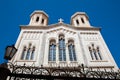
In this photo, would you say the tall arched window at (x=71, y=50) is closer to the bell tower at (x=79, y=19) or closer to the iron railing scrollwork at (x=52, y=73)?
the bell tower at (x=79, y=19)

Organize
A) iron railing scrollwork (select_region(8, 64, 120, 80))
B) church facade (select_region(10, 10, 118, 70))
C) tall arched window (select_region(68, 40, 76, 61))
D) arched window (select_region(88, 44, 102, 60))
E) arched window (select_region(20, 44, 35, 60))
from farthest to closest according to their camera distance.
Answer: arched window (select_region(88, 44, 102, 60)), tall arched window (select_region(68, 40, 76, 61)), arched window (select_region(20, 44, 35, 60)), church facade (select_region(10, 10, 118, 70)), iron railing scrollwork (select_region(8, 64, 120, 80))

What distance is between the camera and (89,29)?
19.2 meters

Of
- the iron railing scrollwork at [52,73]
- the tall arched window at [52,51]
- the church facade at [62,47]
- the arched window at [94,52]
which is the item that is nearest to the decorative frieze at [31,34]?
the church facade at [62,47]

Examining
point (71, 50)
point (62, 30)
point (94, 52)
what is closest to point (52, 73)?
point (71, 50)

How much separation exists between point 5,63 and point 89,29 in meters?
16.0

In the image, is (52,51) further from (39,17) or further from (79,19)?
(79,19)

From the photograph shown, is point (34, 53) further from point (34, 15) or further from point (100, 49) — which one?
point (34, 15)

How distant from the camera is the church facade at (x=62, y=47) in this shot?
1338 centimetres

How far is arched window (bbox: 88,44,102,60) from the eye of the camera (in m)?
14.8

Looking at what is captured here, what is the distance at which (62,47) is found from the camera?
1619cm

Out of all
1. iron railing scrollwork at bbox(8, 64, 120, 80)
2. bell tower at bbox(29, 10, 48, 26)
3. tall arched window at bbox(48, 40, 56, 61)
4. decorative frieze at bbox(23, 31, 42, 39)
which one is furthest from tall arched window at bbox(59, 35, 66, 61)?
iron railing scrollwork at bbox(8, 64, 120, 80)

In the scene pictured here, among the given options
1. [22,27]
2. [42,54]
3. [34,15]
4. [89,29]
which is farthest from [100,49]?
[34,15]

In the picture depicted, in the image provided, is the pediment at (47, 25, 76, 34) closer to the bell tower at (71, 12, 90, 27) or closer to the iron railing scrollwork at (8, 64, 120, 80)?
the bell tower at (71, 12, 90, 27)

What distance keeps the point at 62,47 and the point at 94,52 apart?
3302 millimetres
